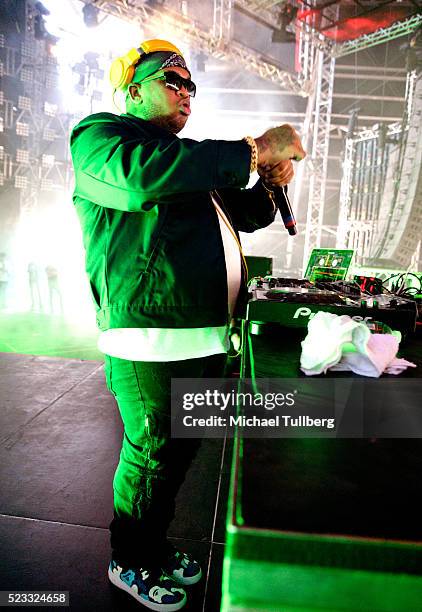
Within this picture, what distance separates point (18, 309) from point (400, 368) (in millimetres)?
9955

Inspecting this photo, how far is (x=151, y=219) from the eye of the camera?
110 centimetres

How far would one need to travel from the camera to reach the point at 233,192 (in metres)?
1.57

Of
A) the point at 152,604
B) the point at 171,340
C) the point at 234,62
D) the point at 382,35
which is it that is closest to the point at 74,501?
the point at 152,604

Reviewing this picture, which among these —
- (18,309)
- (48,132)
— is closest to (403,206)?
(18,309)

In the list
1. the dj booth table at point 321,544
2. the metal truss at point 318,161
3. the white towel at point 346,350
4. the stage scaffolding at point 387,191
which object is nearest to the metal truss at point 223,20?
the metal truss at point 318,161

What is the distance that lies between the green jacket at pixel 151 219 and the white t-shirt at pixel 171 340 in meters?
0.04

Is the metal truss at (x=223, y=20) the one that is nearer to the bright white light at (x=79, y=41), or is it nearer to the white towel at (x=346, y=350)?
the bright white light at (x=79, y=41)

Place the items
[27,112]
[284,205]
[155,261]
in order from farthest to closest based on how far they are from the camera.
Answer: [27,112], [284,205], [155,261]

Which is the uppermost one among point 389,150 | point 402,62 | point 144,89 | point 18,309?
point 402,62

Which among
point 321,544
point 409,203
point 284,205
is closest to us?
point 321,544

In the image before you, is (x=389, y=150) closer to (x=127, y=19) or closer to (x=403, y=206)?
(x=403, y=206)

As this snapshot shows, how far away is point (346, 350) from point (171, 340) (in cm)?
49

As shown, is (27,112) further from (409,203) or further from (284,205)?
(284,205)

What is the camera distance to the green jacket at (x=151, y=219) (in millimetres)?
938
